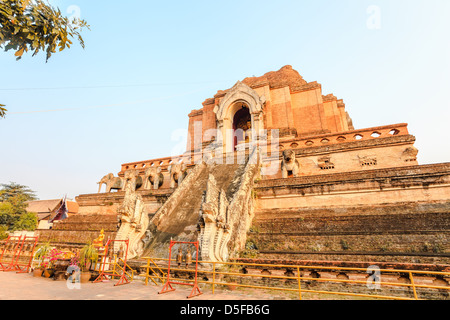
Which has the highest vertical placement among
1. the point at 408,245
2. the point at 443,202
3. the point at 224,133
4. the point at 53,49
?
the point at 224,133

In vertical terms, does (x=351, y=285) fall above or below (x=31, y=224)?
below

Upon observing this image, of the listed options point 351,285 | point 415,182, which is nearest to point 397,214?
point 415,182

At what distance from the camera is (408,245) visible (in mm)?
6020

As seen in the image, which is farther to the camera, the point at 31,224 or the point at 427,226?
the point at 31,224

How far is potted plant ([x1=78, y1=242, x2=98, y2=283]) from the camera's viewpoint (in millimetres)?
6520

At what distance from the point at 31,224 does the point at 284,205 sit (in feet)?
58.6

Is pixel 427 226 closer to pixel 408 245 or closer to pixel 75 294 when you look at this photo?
pixel 408 245

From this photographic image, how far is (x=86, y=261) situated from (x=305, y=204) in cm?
777

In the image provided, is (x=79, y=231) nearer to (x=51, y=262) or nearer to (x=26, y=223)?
(x=51, y=262)

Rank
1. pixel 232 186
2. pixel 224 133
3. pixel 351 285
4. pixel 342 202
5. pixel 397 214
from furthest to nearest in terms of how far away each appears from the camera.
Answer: pixel 224 133 < pixel 232 186 < pixel 342 202 < pixel 397 214 < pixel 351 285

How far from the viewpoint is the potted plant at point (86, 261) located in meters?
6.52

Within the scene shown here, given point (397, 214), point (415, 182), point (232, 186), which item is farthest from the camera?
point (232, 186)

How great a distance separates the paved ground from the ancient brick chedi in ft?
4.56

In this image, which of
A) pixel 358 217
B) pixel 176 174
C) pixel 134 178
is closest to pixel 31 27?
pixel 358 217
